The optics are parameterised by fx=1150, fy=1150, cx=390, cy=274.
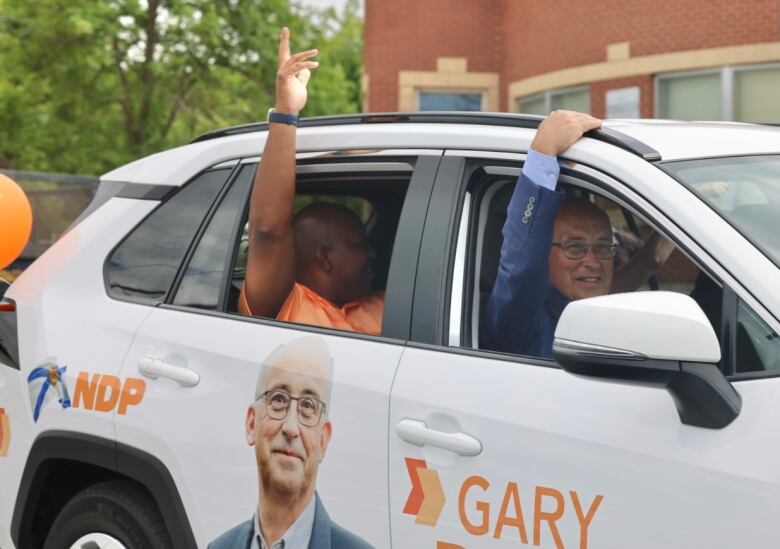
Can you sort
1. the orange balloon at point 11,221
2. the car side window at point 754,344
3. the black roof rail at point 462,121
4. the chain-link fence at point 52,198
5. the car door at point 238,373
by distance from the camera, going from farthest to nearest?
Result: 1. the chain-link fence at point 52,198
2. the orange balloon at point 11,221
3. the car door at point 238,373
4. the black roof rail at point 462,121
5. the car side window at point 754,344

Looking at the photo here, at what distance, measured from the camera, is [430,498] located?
2.71m

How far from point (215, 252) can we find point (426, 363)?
101cm

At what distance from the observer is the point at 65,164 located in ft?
92.4

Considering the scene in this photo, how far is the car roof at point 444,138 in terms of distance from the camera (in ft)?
9.41

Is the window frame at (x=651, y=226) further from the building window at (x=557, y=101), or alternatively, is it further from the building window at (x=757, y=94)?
the building window at (x=557, y=101)

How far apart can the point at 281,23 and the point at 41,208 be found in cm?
1266

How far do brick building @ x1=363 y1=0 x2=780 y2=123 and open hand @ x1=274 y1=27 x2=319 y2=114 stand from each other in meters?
13.0

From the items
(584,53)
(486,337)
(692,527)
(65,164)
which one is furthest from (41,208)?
(65,164)

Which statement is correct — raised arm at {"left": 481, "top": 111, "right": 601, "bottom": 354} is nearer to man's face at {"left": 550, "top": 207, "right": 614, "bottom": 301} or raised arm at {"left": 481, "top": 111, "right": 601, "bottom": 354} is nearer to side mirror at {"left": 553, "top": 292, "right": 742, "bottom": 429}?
man's face at {"left": 550, "top": 207, "right": 614, "bottom": 301}

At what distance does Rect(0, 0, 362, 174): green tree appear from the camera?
2455cm

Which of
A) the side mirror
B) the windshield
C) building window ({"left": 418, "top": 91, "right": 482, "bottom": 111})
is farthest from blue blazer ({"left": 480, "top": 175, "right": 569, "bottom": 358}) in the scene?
building window ({"left": 418, "top": 91, "right": 482, "bottom": 111})

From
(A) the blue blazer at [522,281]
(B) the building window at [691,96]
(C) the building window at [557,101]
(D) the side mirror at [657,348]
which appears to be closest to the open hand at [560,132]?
(A) the blue blazer at [522,281]

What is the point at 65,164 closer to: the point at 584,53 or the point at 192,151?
the point at 584,53

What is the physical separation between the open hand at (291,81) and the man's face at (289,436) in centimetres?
85
